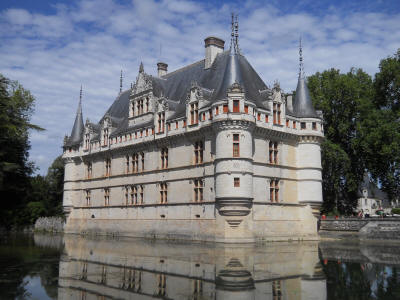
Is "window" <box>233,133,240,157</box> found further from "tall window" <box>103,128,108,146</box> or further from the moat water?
"tall window" <box>103,128,108,146</box>

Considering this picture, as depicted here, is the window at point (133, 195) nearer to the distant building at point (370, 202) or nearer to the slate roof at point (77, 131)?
the slate roof at point (77, 131)

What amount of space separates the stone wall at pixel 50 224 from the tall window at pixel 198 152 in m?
18.7

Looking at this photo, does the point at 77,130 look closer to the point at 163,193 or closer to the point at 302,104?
the point at 163,193

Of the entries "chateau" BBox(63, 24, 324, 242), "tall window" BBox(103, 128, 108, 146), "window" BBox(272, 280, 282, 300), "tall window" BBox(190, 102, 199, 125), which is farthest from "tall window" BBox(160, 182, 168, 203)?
"window" BBox(272, 280, 282, 300)

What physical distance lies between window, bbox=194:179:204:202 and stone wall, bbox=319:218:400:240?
9.78 metres

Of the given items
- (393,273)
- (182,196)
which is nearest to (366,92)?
(182,196)

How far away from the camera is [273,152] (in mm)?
27828

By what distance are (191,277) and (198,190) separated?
15480 mm

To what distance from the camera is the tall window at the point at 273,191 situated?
2716 cm

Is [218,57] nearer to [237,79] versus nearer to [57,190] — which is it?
[237,79]

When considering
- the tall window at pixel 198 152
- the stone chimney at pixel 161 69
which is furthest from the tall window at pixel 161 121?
the stone chimney at pixel 161 69

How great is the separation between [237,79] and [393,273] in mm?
16191

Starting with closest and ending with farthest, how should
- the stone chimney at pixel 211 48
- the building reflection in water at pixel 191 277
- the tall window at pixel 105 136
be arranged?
the building reflection in water at pixel 191 277 < the stone chimney at pixel 211 48 < the tall window at pixel 105 136

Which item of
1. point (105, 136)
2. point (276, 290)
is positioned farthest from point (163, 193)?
point (276, 290)
